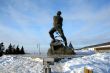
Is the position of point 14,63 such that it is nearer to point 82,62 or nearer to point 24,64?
point 24,64

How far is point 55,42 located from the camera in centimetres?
1565

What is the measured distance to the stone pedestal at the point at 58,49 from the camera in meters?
15.1

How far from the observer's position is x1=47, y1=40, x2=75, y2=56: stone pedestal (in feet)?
49.4

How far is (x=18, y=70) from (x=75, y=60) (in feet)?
9.55

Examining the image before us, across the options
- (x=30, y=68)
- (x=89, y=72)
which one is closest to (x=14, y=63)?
(x=30, y=68)

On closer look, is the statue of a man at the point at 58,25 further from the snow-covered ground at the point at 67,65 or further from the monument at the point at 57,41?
the snow-covered ground at the point at 67,65

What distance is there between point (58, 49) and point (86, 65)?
5.54 meters

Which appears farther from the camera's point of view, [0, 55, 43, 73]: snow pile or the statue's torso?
the statue's torso

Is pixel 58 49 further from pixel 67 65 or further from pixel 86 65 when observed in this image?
pixel 86 65

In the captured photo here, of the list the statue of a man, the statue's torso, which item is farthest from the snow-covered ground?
the statue's torso

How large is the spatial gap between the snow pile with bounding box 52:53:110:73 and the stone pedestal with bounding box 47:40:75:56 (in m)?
3.17

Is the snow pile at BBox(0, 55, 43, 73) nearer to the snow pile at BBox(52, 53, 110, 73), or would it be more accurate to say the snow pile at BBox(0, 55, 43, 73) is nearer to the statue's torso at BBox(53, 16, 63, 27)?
the snow pile at BBox(52, 53, 110, 73)

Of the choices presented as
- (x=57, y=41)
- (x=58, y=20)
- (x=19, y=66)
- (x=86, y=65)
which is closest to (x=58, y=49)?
(x=57, y=41)

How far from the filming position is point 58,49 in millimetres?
15328
